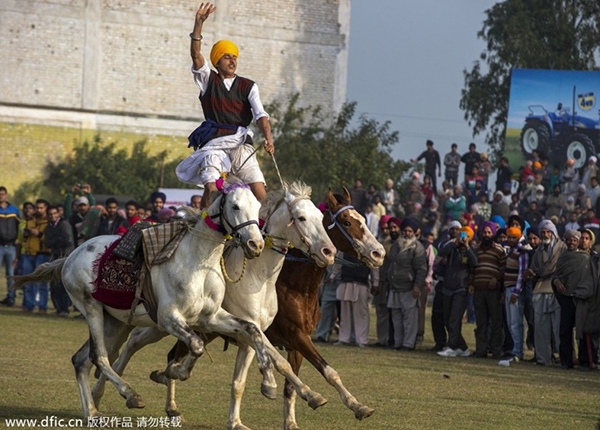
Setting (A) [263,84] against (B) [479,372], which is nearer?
(B) [479,372]

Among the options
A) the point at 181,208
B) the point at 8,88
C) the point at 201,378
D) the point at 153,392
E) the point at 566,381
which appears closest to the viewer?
the point at 181,208

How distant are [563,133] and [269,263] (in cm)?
2530

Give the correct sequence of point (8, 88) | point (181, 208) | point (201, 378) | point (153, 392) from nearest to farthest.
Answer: point (181, 208) < point (153, 392) < point (201, 378) < point (8, 88)

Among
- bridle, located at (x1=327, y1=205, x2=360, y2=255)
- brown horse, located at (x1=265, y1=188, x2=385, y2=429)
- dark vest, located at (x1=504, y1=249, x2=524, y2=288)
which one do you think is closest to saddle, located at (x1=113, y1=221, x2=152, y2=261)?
brown horse, located at (x1=265, y1=188, x2=385, y2=429)

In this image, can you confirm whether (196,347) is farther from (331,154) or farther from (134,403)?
(331,154)

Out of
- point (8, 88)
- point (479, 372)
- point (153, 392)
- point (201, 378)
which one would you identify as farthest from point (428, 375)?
point (8, 88)

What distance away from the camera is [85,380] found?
491 inches

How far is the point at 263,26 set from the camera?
5403cm

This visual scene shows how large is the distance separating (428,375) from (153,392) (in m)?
4.77

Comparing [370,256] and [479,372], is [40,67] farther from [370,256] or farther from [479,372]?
[370,256]

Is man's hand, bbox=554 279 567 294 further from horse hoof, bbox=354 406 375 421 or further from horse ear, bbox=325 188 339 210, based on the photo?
horse hoof, bbox=354 406 375 421

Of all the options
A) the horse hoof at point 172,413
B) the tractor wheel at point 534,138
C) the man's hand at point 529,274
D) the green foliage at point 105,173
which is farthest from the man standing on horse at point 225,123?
the green foliage at point 105,173

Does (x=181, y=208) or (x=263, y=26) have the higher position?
(x=263, y=26)

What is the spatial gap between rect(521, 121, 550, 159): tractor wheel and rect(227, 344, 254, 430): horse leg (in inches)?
1001
